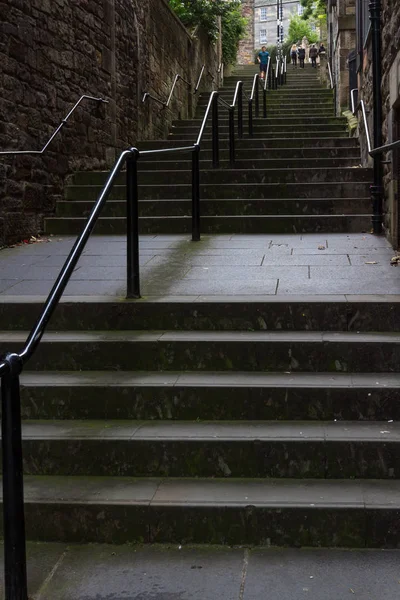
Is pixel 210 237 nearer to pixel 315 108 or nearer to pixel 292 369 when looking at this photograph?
pixel 292 369

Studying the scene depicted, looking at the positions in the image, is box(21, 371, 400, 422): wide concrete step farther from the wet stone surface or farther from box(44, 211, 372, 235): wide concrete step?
box(44, 211, 372, 235): wide concrete step

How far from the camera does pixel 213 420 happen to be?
395 cm

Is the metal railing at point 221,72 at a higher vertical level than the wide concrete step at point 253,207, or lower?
higher

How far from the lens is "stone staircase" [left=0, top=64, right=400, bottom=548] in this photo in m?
3.29

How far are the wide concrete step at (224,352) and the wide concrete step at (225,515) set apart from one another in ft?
2.86

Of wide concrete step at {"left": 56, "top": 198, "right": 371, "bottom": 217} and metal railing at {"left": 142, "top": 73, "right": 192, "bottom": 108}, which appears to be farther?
metal railing at {"left": 142, "top": 73, "right": 192, "bottom": 108}

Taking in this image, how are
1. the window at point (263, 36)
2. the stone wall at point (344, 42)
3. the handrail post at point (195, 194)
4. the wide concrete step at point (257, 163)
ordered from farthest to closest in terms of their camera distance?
the window at point (263, 36) < the stone wall at point (344, 42) < the wide concrete step at point (257, 163) < the handrail post at point (195, 194)

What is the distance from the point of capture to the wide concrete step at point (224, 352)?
417 centimetres

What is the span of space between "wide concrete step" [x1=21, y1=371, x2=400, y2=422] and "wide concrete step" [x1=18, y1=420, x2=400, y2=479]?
0.35 ft

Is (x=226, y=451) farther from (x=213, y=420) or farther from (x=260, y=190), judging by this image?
(x=260, y=190)

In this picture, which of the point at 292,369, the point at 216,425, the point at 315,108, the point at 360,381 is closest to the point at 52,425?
the point at 216,425

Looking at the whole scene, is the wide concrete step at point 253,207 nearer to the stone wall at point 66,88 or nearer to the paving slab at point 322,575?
the stone wall at point 66,88

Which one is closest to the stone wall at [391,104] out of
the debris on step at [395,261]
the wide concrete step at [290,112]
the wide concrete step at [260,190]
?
the debris on step at [395,261]

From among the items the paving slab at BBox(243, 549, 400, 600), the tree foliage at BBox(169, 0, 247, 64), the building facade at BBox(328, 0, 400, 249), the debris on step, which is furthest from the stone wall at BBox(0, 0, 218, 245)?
the paving slab at BBox(243, 549, 400, 600)
